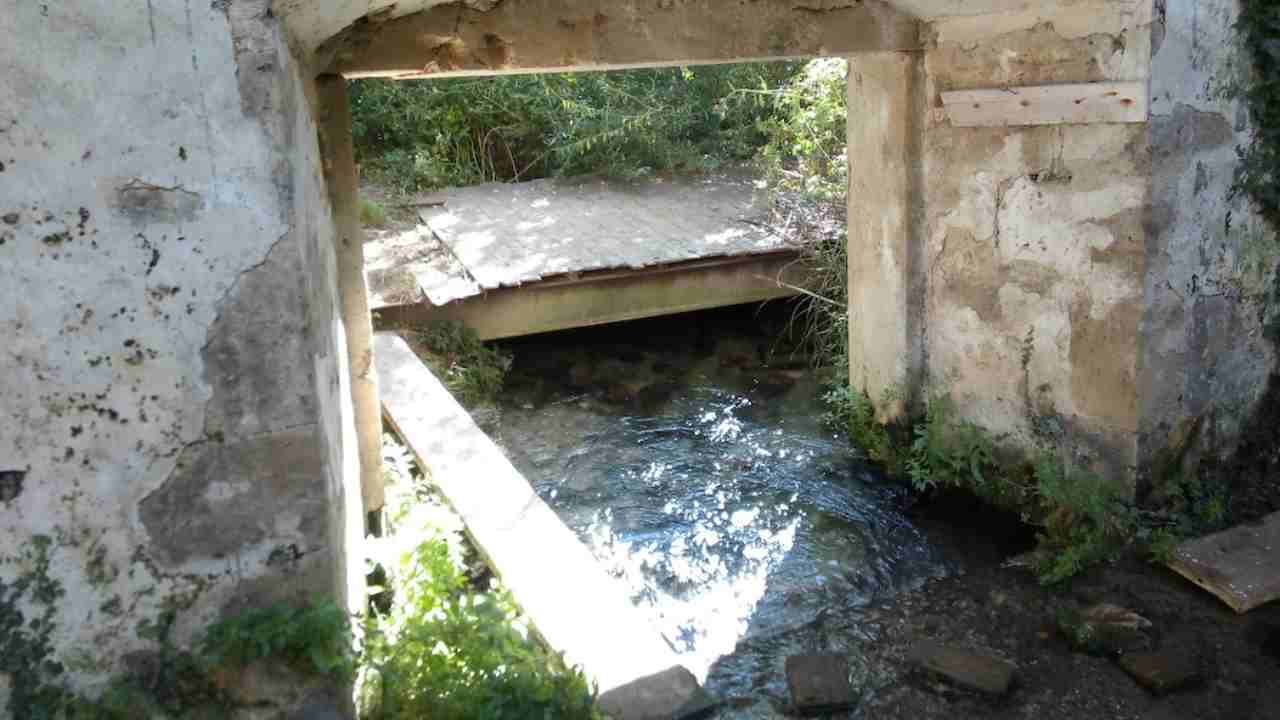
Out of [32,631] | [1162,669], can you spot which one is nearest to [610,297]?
[1162,669]

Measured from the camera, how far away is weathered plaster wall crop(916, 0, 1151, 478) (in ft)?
14.1

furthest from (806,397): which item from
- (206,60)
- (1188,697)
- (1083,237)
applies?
(206,60)

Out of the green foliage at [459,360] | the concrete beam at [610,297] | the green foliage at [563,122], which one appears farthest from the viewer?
the green foliage at [563,122]

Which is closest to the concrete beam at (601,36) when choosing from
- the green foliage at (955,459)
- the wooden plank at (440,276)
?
the green foliage at (955,459)

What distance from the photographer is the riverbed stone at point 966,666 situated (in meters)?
3.59

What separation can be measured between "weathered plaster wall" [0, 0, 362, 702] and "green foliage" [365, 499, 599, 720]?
0.53 meters

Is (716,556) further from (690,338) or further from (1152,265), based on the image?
(690,338)

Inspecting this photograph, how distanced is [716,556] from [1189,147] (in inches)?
116

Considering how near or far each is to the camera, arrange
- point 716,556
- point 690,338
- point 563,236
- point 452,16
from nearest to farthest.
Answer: point 452,16 → point 716,556 → point 563,236 → point 690,338

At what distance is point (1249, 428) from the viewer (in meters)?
4.87

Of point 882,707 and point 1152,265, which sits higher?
point 1152,265

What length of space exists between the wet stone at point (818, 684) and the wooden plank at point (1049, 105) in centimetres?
268

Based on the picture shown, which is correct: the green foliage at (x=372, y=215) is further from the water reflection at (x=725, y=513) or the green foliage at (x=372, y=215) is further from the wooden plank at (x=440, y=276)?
the water reflection at (x=725, y=513)

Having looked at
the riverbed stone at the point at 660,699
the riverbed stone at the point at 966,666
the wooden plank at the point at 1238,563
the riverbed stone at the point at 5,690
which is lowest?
the riverbed stone at the point at 966,666
